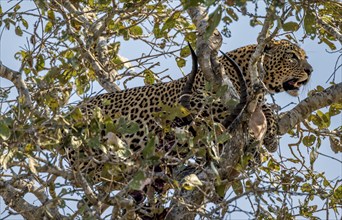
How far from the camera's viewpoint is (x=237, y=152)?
7324mm

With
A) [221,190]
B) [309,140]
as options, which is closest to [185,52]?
[309,140]

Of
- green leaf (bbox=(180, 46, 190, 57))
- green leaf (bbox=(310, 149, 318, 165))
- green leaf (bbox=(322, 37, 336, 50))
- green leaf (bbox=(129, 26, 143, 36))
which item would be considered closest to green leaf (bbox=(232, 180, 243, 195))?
green leaf (bbox=(310, 149, 318, 165))

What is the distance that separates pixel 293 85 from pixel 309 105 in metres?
2.28

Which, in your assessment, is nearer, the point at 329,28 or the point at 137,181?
the point at 137,181

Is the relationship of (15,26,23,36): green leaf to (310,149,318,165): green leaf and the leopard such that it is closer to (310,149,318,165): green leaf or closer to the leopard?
the leopard

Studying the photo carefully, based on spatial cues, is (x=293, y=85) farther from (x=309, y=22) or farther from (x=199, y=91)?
(x=309, y=22)

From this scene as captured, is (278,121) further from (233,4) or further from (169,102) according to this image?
(233,4)

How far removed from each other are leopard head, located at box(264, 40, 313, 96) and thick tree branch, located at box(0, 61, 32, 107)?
356 cm

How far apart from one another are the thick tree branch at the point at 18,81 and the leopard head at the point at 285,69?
11.7 ft

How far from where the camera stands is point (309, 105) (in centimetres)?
831

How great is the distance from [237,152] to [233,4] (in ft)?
5.35

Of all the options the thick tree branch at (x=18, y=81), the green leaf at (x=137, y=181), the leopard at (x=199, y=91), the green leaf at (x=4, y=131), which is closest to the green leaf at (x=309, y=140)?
the leopard at (x=199, y=91)

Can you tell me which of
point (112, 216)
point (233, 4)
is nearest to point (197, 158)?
point (112, 216)

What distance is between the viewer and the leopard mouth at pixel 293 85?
10.4 m
